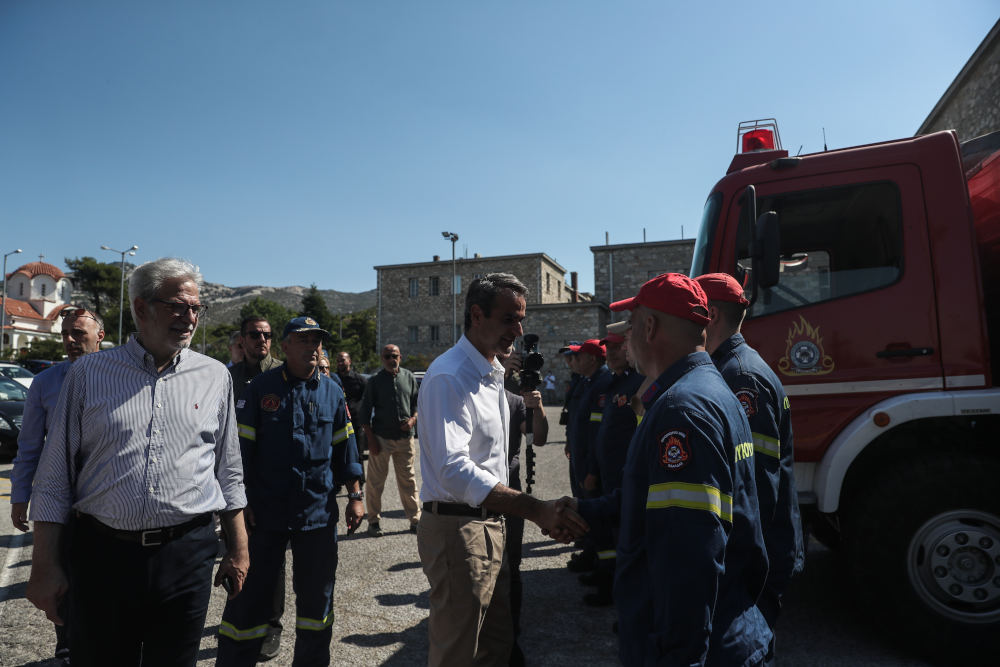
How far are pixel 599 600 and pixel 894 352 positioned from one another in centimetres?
281

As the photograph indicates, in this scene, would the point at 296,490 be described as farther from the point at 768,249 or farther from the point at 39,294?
the point at 39,294

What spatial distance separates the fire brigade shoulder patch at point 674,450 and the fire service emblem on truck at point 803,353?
8.69 ft

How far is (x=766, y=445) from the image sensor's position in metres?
2.35

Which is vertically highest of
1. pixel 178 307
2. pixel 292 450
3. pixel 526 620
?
pixel 178 307

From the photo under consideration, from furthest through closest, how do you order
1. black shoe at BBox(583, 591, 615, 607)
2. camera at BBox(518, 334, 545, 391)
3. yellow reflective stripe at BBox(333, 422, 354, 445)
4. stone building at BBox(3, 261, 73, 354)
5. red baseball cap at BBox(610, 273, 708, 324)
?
stone building at BBox(3, 261, 73, 354) → black shoe at BBox(583, 591, 615, 607) → camera at BBox(518, 334, 545, 391) → yellow reflective stripe at BBox(333, 422, 354, 445) → red baseball cap at BBox(610, 273, 708, 324)

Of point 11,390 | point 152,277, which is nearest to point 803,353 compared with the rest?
point 152,277

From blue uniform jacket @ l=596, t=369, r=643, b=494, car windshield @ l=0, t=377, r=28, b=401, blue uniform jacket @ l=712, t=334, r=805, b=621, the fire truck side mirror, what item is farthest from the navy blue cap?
car windshield @ l=0, t=377, r=28, b=401

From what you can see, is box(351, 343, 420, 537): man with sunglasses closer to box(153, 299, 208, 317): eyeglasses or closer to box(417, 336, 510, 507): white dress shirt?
box(417, 336, 510, 507): white dress shirt

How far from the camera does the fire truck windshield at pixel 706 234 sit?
421 centimetres

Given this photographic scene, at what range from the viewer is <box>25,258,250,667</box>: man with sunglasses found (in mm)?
2168

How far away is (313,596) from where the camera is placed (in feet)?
10.9

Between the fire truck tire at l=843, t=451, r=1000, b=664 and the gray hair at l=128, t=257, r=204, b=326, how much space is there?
4.04 metres

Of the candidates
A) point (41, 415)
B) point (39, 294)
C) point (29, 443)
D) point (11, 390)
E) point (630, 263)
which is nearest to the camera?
point (29, 443)

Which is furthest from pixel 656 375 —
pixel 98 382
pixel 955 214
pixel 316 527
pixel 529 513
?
pixel 955 214
